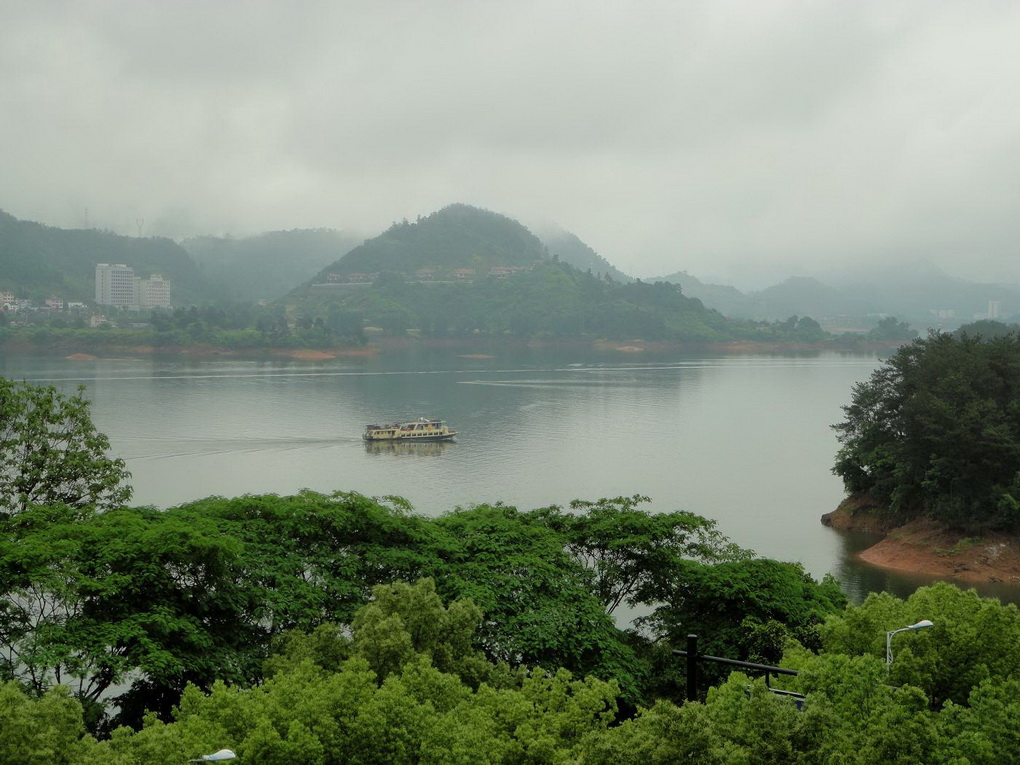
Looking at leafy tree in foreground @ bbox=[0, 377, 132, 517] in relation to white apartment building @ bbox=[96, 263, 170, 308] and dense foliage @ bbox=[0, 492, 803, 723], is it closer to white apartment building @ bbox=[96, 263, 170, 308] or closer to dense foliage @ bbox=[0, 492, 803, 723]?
dense foliage @ bbox=[0, 492, 803, 723]

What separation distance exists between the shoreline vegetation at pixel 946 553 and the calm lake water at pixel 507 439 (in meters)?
0.75

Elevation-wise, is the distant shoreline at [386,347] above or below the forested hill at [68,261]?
below

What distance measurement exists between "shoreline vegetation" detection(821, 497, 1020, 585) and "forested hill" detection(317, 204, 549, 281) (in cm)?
13943

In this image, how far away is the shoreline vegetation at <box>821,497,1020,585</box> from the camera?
963 inches

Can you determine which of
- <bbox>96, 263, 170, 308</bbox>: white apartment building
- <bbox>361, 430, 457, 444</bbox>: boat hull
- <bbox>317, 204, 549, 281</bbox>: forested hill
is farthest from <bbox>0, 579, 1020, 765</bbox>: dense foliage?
<bbox>96, 263, 170, 308</bbox>: white apartment building

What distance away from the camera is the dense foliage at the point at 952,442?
25.3 m

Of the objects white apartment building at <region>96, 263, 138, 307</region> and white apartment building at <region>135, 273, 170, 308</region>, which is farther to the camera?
white apartment building at <region>135, 273, 170, 308</region>

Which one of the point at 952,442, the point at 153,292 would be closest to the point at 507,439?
the point at 952,442

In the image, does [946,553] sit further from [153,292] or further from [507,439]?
[153,292]

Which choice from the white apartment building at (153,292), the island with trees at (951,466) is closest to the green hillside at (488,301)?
the white apartment building at (153,292)

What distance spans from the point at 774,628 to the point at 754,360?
102619mm

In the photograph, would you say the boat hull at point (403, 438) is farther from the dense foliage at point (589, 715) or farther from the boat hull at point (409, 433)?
the dense foliage at point (589, 715)

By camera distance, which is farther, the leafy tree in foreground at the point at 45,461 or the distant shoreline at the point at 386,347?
the distant shoreline at the point at 386,347

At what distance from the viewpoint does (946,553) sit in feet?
83.5
